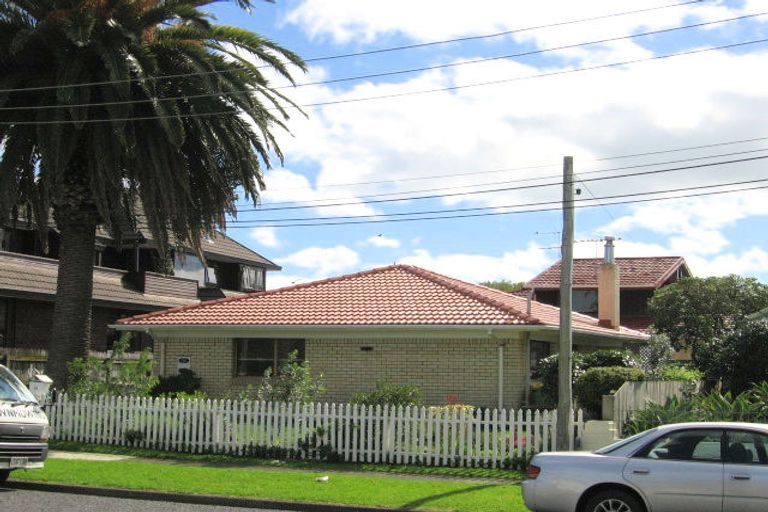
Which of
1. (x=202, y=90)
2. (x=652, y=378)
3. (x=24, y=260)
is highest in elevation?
(x=202, y=90)

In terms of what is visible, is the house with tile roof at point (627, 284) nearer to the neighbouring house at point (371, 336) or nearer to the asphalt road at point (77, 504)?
the neighbouring house at point (371, 336)

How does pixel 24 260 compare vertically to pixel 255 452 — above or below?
above

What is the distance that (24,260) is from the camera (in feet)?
101

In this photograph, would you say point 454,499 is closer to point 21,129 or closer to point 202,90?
point 202,90

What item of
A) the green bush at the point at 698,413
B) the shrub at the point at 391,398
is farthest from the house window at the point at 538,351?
the green bush at the point at 698,413

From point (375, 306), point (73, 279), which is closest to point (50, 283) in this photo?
point (73, 279)

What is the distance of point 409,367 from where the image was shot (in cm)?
2238

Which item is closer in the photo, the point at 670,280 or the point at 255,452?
the point at 255,452

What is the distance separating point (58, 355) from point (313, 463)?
7.24 m

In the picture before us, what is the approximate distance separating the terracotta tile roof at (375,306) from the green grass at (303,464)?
17.1 ft

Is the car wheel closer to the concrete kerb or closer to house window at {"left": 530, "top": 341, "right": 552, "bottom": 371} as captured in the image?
the concrete kerb

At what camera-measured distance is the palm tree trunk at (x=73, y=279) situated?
21.0 m

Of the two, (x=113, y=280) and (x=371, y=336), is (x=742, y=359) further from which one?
(x=113, y=280)

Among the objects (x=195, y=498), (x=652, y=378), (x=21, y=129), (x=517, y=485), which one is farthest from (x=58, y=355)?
(x=652, y=378)
